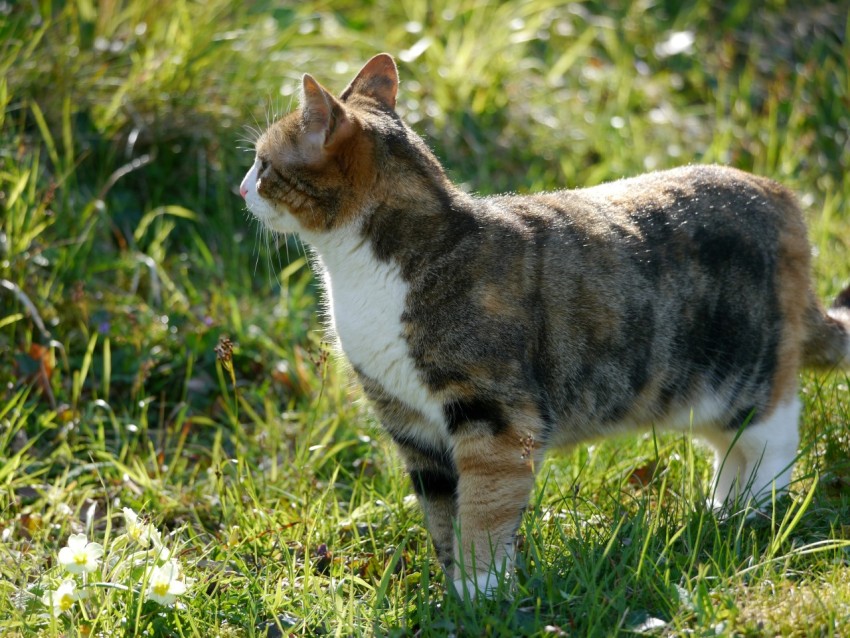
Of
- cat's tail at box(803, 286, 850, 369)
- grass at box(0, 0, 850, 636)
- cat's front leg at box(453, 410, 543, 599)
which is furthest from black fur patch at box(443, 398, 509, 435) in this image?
cat's tail at box(803, 286, 850, 369)

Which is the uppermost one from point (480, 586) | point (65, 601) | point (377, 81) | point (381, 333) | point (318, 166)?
point (377, 81)

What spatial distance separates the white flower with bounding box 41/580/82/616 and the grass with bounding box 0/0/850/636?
7cm

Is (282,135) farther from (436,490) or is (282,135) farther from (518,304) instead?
(436,490)

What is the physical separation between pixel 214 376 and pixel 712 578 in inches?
88.1

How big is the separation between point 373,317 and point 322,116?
0.54 m

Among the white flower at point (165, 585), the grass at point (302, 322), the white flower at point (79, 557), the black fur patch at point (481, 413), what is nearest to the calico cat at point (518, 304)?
the black fur patch at point (481, 413)

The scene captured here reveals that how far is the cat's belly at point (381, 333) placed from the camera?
2924 millimetres

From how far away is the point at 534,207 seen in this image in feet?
10.5

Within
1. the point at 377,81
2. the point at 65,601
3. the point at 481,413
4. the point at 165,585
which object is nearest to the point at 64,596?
the point at 65,601

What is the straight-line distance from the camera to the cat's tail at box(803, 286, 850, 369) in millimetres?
3535

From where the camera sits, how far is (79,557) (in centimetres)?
264

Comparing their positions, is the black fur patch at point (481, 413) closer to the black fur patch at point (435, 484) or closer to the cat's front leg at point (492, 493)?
the cat's front leg at point (492, 493)

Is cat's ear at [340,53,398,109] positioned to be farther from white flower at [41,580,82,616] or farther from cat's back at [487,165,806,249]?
white flower at [41,580,82,616]

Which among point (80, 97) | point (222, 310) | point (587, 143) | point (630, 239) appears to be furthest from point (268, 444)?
point (587, 143)
